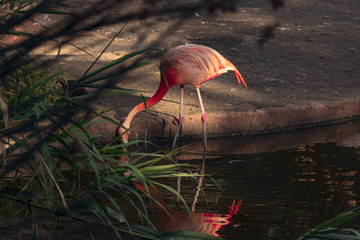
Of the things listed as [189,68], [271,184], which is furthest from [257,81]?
[271,184]

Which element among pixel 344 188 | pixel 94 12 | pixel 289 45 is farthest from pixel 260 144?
pixel 94 12

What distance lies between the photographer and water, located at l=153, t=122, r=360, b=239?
3.37 metres

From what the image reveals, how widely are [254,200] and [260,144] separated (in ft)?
5.01

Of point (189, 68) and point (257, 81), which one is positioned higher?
point (189, 68)

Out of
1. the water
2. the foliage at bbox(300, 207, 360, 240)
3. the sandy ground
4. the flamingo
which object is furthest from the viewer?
the sandy ground

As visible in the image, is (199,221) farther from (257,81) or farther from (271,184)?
(257,81)

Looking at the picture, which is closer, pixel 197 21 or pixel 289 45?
pixel 289 45

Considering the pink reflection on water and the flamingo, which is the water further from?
the flamingo

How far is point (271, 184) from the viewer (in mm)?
4176

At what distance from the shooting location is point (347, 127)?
5.89 m

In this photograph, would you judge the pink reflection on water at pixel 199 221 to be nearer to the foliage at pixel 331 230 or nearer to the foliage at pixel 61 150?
the foliage at pixel 61 150

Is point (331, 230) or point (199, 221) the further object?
point (199, 221)

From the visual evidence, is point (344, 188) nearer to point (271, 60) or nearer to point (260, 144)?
point (260, 144)

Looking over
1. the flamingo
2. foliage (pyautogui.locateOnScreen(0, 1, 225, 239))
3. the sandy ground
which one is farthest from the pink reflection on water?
the flamingo
